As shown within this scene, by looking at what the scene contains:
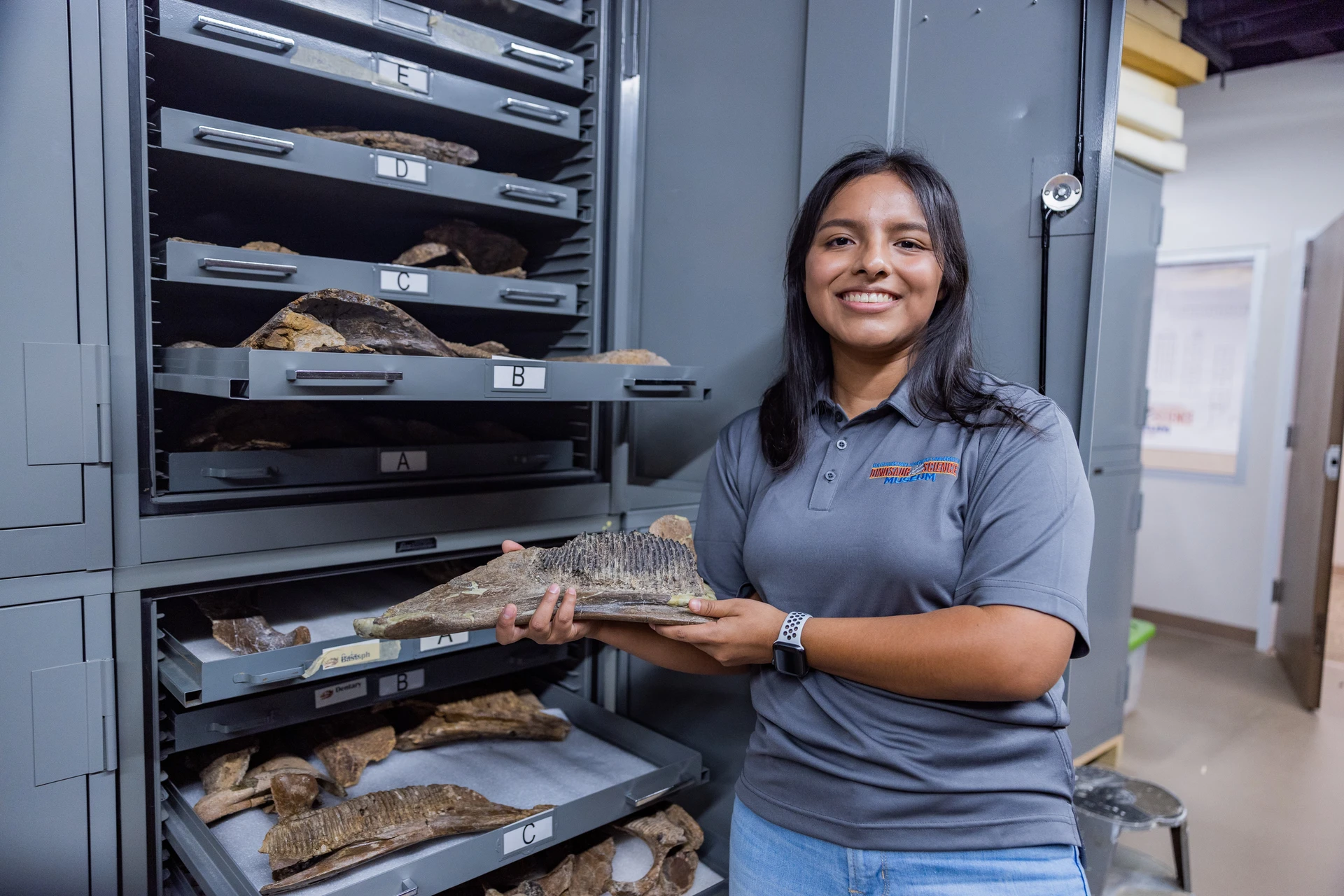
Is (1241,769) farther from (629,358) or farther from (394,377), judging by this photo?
(394,377)

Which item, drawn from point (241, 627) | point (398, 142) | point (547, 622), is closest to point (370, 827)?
point (241, 627)

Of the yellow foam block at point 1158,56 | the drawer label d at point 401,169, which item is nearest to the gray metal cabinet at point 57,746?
the drawer label d at point 401,169

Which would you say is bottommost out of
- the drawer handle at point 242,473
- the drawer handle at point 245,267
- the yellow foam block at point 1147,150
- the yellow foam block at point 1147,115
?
the drawer handle at point 242,473

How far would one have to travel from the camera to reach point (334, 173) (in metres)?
1.52

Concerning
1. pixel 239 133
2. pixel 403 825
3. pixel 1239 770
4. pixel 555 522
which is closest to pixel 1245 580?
pixel 1239 770

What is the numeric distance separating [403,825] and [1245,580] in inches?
209

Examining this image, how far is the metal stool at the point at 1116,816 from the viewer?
2316 millimetres

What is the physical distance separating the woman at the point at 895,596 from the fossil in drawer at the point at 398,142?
81cm

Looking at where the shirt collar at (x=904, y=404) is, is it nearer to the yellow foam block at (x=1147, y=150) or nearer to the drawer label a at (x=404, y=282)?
the drawer label a at (x=404, y=282)

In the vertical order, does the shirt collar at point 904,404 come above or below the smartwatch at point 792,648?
above

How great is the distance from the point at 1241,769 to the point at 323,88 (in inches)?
161

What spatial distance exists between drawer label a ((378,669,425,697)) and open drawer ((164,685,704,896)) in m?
0.19

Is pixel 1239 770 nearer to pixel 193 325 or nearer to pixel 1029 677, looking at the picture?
pixel 1029 677

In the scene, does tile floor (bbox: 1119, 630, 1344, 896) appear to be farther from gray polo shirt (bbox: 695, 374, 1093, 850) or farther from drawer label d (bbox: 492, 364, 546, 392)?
drawer label d (bbox: 492, 364, 546, 392)
